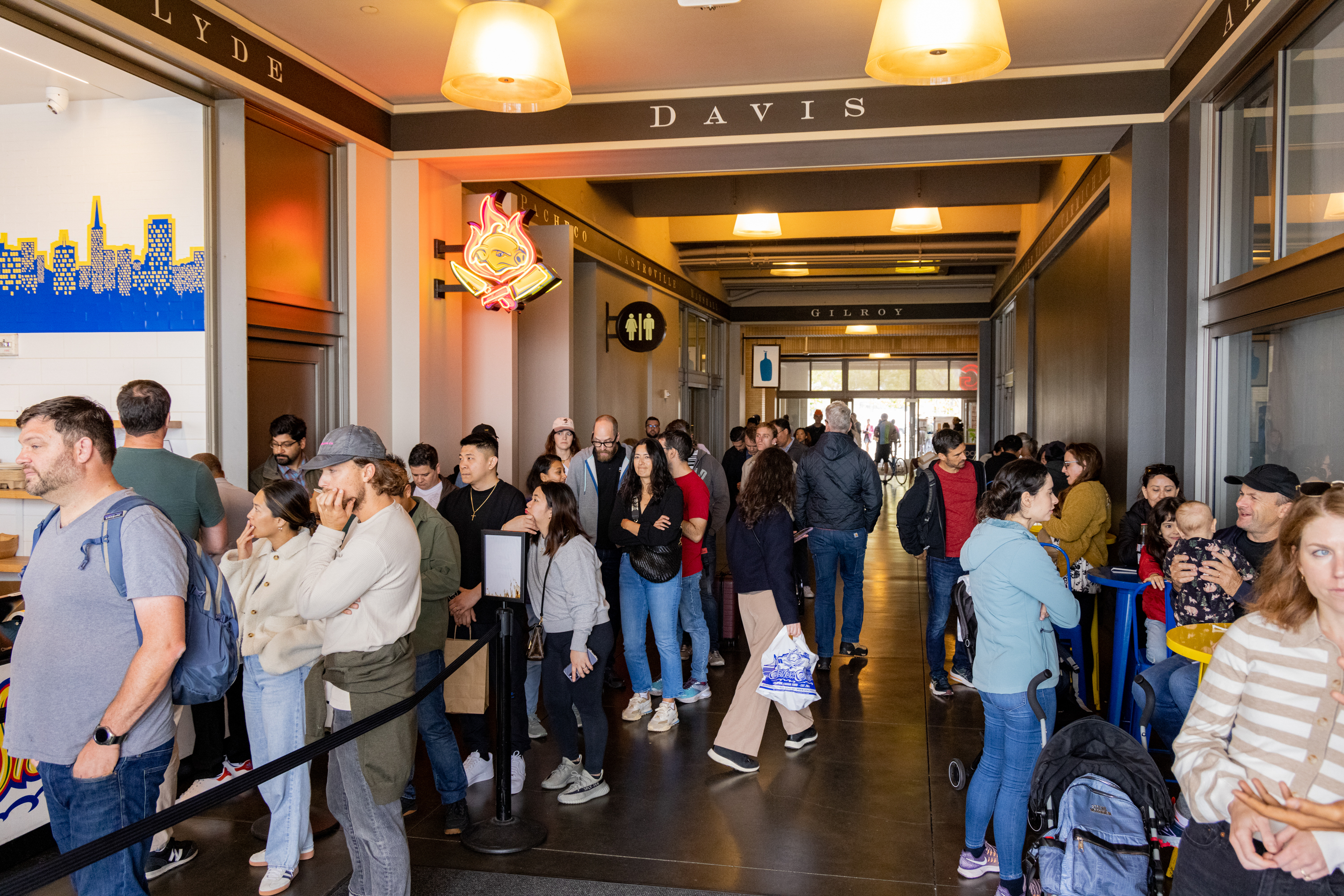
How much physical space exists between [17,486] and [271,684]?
399 cm

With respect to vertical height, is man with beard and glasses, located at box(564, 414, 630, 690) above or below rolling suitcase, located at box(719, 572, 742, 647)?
above

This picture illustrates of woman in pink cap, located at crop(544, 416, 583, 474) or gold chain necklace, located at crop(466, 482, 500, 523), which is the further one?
woman in pink cap, located at crop(544, 416, 583, 474)

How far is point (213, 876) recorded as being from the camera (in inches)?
138

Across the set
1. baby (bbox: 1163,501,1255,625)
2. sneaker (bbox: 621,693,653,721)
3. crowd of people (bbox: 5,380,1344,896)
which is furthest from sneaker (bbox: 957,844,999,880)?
sneaker (bbox: 621,693,653,721)

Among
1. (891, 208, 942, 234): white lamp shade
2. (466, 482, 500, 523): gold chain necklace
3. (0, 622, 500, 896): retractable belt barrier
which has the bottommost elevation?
(0, 622, 500, 896): retractable belt barrier

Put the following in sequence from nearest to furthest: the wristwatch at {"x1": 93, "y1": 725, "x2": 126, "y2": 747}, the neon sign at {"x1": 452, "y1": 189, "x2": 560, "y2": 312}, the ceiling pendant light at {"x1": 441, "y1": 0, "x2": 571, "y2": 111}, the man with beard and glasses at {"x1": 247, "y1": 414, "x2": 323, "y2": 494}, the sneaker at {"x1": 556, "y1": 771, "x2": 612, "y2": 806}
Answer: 1. the wristwatch at {"x1": 93, "y1": 725, "x2": 126, "y2": 747}
2. the sneaker at {"x1": 556, "y1": 771, "x2": 612, "y2": 806}
3. the ceiling pendant light at {"x1": 441, "y1": 0, "x2": 571, "y2": 111}
4. the man with beard and glasses at {"x1": 247, "y1": 414, "x2": 323, "y2": 494}
5. the neon sign at {"x1": 452, "y1": 189, "x2": 560, "y2": 312}

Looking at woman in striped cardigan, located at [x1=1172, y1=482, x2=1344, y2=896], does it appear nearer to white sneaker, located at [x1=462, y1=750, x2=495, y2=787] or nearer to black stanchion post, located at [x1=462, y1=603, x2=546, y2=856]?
black stanchion post, located at [x1=462, y1=603, x2=546, y2=856]

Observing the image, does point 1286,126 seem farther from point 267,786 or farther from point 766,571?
point 267,786

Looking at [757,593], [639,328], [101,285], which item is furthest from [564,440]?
[639,328]

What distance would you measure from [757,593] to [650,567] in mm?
649

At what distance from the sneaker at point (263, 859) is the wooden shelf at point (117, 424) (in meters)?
2.51

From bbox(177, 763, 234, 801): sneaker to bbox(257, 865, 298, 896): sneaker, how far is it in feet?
3.45

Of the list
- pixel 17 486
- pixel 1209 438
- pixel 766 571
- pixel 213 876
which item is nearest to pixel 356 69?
pixel 17 486

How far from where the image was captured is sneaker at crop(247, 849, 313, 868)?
355cm
